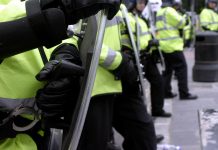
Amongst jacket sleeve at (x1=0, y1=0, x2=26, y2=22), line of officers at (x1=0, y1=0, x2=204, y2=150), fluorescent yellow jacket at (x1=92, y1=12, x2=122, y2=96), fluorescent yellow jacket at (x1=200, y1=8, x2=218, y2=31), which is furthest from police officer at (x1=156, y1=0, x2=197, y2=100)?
jacket sleeve at (x1=0, y1=0, x2=26, y2=22)

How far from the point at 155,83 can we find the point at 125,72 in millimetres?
2858

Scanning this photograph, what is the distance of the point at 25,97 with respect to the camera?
1761mm

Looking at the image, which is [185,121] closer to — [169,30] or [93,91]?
[169,30]

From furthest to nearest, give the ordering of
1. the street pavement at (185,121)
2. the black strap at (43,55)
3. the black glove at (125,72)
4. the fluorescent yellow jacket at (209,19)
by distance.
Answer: the fluorescent yellow jacket at (209,19) < the street pavement at (185,121) < the black glove at (125,72) < the black strap at (43,55)

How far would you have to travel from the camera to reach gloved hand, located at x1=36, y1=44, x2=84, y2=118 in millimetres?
1604

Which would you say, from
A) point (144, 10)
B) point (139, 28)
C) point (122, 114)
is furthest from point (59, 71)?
point (144, 10)

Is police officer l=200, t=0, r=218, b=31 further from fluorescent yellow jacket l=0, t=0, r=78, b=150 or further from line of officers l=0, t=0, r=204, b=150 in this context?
fluorescent yellow jacket l=0, t=0, r=78, b=150

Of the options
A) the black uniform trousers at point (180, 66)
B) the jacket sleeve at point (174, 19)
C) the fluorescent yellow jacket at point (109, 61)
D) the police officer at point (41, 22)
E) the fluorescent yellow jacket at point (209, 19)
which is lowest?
the fluorescent yellow jacket at point (209, 19)

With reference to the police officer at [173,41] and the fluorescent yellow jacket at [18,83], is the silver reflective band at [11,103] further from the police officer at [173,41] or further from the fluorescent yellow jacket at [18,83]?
the police officer at [173,41]

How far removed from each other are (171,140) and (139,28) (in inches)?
49.6

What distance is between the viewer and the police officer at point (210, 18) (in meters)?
10.9

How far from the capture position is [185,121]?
5957 millimetres

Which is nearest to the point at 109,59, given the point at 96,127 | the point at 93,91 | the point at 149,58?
the point at 93,91

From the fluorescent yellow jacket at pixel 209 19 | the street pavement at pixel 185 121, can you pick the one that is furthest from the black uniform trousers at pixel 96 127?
the fluorescent yellow jacket at pixel 209 19
